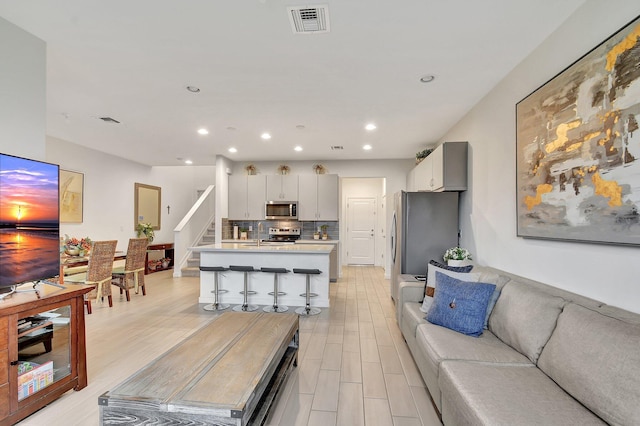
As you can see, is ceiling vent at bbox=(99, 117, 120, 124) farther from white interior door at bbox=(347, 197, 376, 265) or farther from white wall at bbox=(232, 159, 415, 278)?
white interior door at bbox=(347, 197, 376, 265)

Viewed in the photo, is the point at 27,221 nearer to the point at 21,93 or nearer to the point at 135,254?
the point at 21,93

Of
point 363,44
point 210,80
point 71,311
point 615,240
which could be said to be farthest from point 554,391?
point 210,80

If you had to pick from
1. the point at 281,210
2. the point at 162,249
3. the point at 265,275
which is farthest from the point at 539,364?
the point at 162,249

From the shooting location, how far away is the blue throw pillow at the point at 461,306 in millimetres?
2262

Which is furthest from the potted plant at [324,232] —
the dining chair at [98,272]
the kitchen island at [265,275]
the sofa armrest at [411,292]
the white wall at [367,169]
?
the dining chair at [98,272]

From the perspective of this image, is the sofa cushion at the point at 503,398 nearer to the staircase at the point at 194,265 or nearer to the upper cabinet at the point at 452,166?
the upper cabinet at the point at 452,166

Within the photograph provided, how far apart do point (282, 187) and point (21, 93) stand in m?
4.91

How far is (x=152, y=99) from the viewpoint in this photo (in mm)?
3467

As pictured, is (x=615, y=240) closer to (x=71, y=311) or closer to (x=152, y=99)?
(x=71, y=311)

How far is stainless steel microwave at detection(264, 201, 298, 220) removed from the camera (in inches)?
267

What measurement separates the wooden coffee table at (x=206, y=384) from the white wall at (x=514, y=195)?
2.04 meters

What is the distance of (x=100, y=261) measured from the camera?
4328 millimetres

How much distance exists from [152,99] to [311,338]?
3280 millimetres

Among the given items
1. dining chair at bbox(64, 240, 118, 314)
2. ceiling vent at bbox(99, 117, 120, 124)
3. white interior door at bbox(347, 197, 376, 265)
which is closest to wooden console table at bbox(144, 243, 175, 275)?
dining chair at bbox(64, 240, 118, 314)
